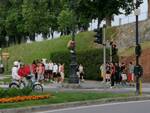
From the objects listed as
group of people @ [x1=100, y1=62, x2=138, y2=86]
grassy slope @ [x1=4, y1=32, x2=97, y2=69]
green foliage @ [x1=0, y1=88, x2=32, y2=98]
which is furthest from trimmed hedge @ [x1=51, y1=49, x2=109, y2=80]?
green foliage @ [x1=0, y1=88, x2=32, y2=98]

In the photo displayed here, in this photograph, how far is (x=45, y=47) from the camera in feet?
236

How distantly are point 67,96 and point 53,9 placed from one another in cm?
6022

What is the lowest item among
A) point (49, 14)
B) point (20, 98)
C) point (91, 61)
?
point (20, 98)

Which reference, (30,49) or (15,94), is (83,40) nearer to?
(30,49)

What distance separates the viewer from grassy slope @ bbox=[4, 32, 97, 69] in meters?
61.4

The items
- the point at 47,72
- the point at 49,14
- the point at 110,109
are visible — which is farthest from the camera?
the point at 49,14

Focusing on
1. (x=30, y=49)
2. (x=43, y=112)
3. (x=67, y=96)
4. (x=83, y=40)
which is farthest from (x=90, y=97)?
(x=30, y=49)

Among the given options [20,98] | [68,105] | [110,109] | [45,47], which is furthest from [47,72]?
[45,47]

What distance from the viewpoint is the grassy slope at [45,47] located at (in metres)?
61.4

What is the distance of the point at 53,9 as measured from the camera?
280ft

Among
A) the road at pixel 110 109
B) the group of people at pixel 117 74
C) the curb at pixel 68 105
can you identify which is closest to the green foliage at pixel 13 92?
the curb at pixel 68 105

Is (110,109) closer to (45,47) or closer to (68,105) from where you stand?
(68,105)

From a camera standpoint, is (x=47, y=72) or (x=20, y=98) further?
(x=47, y=72)

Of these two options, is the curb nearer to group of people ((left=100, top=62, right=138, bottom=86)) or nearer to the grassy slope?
group of people ((left=100, top=62, right=138, bottom=86))
